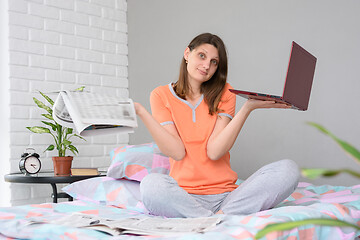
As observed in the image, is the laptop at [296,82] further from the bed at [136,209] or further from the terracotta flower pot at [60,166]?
the terracotta flower pot at [60,166]

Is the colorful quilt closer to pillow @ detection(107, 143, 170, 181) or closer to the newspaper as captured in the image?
the newspaper

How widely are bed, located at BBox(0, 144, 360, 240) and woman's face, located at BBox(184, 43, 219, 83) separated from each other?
509mm

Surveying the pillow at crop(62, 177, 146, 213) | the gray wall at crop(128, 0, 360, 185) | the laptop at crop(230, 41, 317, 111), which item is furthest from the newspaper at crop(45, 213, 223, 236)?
the gray wall at crop(128, 0, 360, 185)

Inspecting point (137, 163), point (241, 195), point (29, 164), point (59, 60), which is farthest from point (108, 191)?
point (59, 60)

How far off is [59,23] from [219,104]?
153cm

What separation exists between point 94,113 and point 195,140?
23.6 inches

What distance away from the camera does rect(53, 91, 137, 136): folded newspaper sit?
1141mm

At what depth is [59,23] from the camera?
2801mm

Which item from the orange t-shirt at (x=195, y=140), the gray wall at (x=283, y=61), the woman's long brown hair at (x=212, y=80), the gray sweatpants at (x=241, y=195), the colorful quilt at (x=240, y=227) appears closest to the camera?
the colorful quilt at (x=240, y=227)

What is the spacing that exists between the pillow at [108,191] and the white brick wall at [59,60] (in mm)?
770

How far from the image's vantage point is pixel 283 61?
7.04 feet

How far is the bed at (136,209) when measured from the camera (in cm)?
103

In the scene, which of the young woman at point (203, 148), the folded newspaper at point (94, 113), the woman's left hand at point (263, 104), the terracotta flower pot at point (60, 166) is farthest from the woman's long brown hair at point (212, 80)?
the terracotta flower pot at point (60, 166)

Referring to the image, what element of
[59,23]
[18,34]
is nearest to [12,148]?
[18,34]
